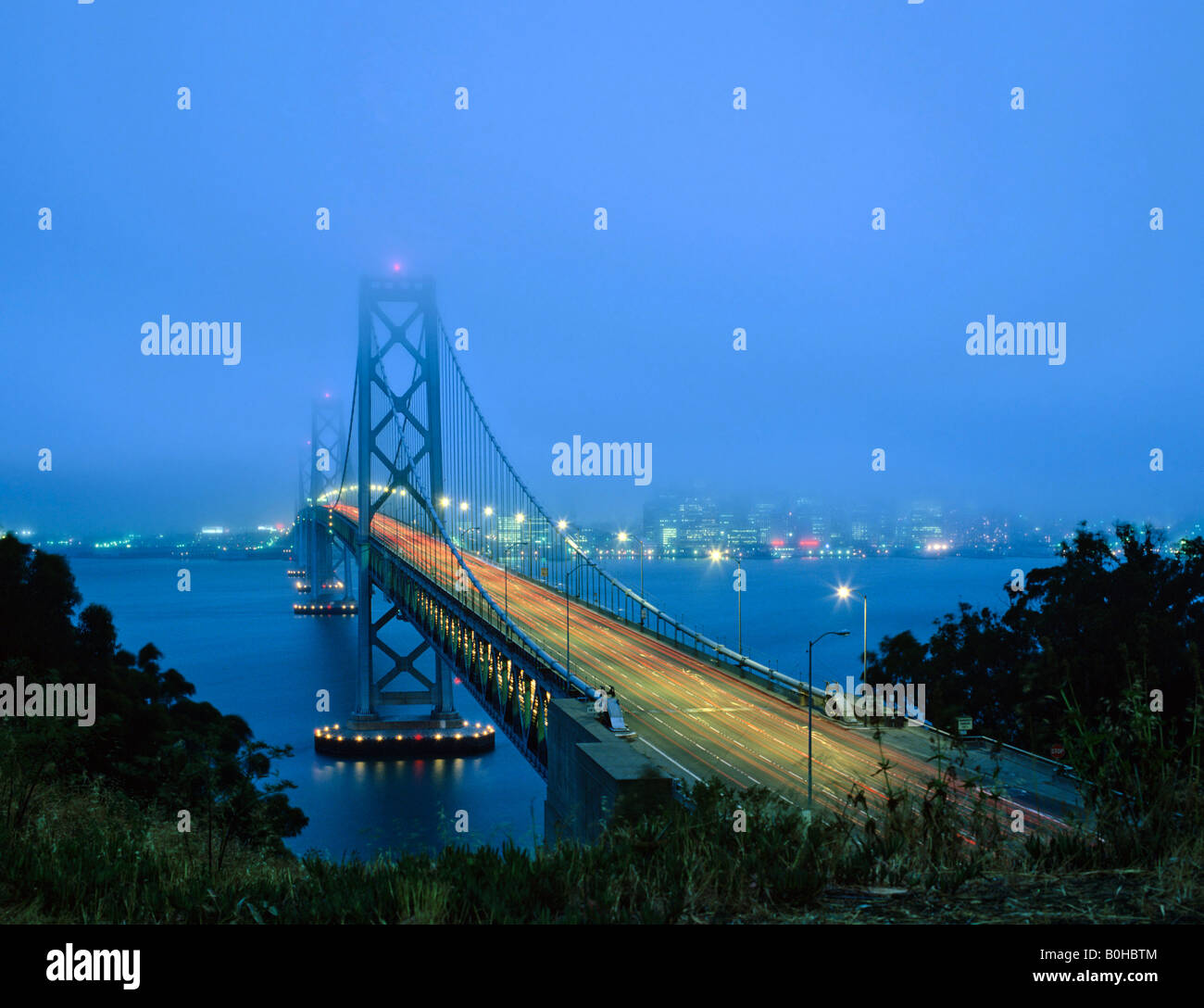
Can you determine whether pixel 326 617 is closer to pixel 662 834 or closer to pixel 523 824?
pixel 523 824

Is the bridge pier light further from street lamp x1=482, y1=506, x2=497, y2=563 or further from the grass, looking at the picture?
the grass

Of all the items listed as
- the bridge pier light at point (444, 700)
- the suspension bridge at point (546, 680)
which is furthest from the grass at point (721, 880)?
the bridge pier light at point (444, 700)

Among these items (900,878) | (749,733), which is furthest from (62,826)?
(749,733)

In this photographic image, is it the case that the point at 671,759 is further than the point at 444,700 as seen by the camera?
No

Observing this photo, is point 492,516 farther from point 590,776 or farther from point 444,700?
point 590,776

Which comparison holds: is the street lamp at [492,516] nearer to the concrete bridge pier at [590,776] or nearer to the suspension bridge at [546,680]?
the suspension bridge at [546,680]

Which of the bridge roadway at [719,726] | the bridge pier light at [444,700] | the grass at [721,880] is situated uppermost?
the grass at [721,880]

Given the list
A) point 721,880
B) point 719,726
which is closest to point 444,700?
point 719,726

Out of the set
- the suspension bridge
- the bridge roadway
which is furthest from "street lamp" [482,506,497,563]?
the bridge roadway
